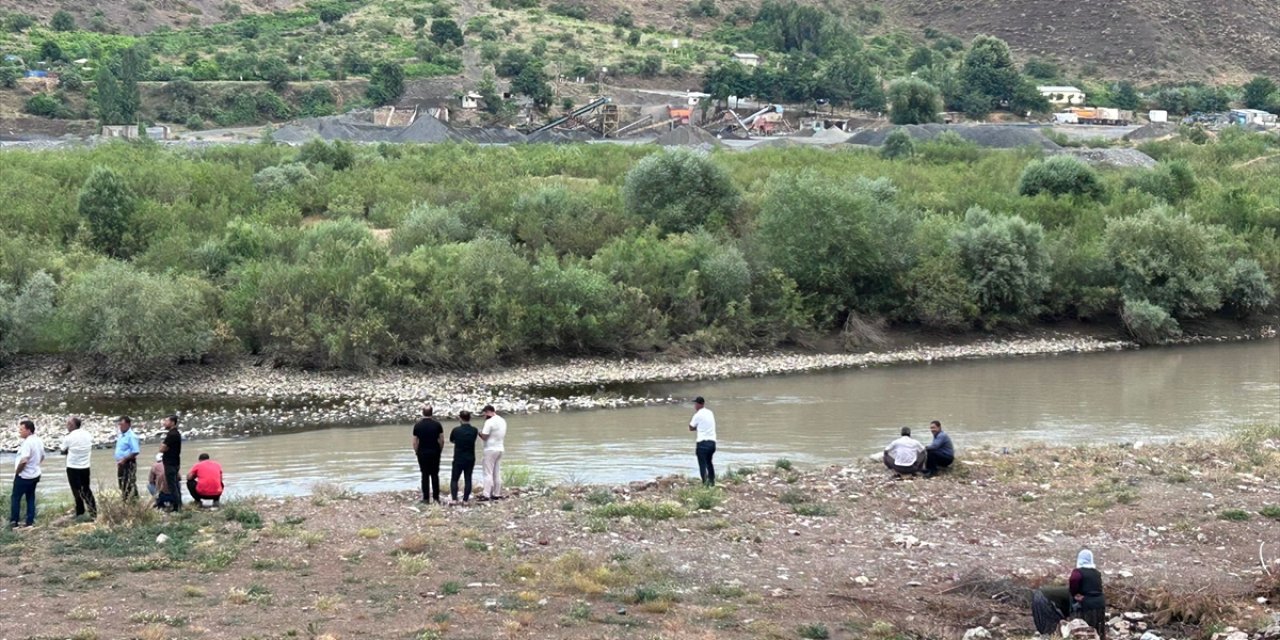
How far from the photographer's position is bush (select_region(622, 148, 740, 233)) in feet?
149

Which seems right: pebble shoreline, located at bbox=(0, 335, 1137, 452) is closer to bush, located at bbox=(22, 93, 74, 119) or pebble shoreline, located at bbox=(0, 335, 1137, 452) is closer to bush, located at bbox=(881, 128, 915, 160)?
bush, located at bbox=(881, 128, 915, 160)

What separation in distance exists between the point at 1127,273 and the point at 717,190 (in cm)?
1190

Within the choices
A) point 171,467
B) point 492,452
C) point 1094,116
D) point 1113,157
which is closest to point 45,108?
point 1113,157

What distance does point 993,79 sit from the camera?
10706 centimetres

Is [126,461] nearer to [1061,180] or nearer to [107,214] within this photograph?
[107,214]

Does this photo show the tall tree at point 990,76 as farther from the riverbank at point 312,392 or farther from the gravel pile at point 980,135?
the riverbank at point 312,392

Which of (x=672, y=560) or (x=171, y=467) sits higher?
(x=171, y=467)

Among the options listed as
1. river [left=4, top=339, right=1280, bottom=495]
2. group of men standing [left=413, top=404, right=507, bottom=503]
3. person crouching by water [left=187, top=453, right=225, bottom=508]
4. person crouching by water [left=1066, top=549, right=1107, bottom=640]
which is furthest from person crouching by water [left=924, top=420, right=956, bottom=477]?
person crouching by water [left=187, top=453, right=225, bottom=508]

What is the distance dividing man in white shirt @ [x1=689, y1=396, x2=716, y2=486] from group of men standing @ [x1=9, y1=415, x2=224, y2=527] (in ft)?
19.4

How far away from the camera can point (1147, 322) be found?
42125 mm

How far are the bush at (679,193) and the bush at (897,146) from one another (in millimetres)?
23610

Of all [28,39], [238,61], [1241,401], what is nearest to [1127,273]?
[1241,401]

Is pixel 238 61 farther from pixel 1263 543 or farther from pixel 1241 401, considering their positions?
pixel 1263 543

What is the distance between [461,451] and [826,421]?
42.3 feet
